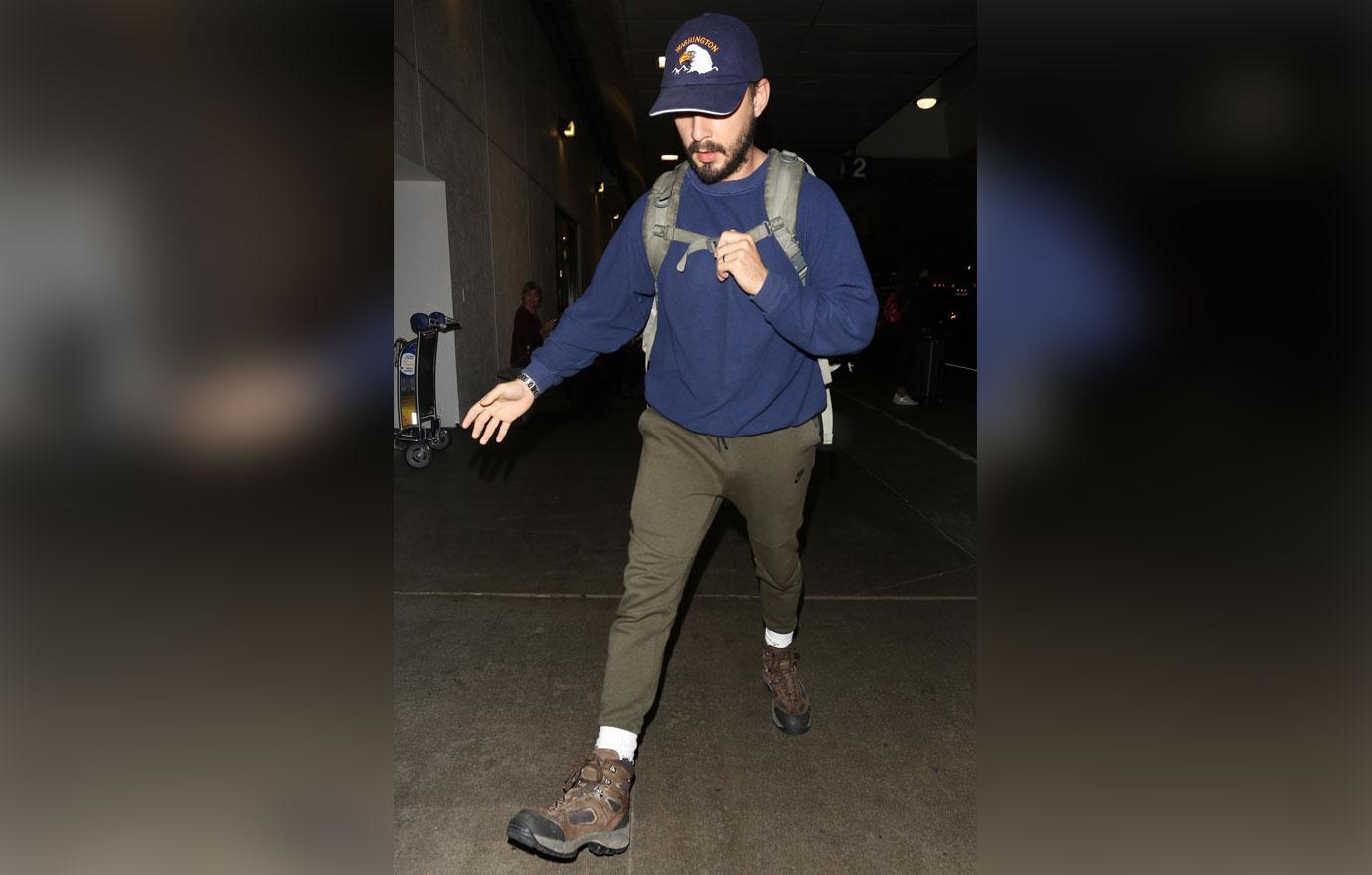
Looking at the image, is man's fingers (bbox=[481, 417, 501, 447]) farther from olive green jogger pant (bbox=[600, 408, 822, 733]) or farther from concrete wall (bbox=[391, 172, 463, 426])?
concrete wall (bbox=[391, 172, 463, 426])

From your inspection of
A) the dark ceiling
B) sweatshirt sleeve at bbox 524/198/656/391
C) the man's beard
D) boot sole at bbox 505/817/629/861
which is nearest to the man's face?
the man's beard

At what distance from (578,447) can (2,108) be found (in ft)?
26.8

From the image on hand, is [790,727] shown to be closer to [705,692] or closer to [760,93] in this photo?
[705,692]

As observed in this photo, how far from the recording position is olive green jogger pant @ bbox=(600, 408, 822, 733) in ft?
7.88

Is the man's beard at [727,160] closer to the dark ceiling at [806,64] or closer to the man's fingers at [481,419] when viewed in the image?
the man's fingers at [481,419]

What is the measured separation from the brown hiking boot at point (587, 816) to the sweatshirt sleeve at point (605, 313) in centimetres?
107

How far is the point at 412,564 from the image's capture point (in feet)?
15.5

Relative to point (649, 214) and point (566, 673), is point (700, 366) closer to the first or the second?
point (649, 214)

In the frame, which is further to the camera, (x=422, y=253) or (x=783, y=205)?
(x=422, y=253)

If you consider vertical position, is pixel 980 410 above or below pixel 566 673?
above

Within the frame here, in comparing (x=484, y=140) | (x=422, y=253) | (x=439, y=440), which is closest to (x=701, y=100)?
(x=439, y=440)

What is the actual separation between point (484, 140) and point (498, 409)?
8.62m

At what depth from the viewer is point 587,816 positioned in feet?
7.16

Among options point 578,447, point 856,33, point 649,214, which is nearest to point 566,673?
point 649,214
